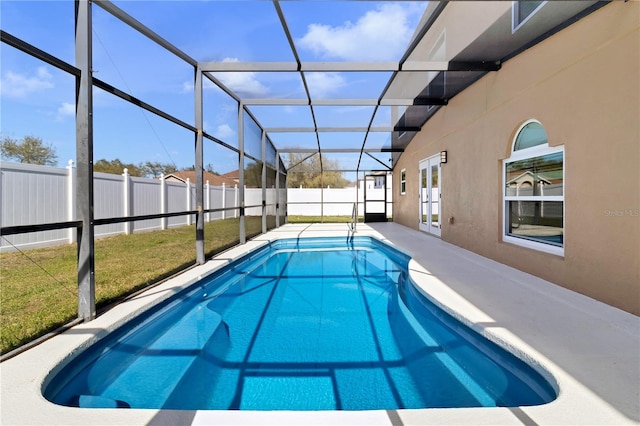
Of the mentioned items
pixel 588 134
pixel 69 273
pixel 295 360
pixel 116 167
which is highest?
pixel 116 167

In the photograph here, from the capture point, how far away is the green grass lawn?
2.99 m

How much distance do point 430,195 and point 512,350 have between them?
6743 millimetres

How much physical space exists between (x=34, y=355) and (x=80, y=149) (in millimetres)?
1636

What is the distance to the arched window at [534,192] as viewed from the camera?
153 inches

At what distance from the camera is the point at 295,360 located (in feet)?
8.91

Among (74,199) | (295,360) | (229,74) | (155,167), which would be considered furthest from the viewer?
(155,167)

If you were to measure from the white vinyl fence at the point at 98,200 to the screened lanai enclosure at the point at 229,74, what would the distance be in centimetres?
19

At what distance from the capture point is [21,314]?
3.15m

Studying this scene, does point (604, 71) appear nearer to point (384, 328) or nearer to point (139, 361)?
point (384, 328)

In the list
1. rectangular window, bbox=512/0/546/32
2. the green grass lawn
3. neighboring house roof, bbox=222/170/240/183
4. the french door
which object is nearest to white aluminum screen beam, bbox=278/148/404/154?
the french door

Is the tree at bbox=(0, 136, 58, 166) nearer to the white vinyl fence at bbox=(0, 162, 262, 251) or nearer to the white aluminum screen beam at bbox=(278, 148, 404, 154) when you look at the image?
the white vinyl fence at bbox=(0, 162, 262, 251)

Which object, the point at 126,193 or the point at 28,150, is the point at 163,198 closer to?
the point at 126,193

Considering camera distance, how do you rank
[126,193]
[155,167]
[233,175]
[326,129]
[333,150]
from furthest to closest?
1. [333,150]
2. [326,129]
3. [233,175]
4. [126,193]
5. [155,167]

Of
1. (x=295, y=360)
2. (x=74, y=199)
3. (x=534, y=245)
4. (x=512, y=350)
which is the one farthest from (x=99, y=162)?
(x=534, y=245)
